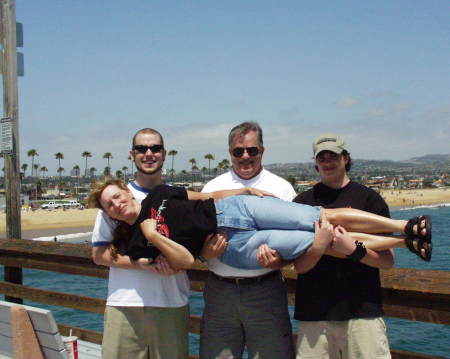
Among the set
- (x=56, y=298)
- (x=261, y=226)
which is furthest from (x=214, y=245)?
(x=56, y=298)

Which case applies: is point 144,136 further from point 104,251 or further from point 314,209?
point 314,209

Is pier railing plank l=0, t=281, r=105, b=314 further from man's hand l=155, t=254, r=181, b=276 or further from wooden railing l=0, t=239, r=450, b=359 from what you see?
man's hand l=155, t=254, r=181, b=276

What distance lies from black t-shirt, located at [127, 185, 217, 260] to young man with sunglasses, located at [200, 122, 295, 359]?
0.31 feet

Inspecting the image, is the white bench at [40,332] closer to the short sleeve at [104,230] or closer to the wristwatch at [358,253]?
the short sleeve at [104,230]

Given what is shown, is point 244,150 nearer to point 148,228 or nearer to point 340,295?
point 148,228

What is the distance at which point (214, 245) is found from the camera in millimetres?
2844

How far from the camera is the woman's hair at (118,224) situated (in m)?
3.04

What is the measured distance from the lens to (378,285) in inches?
110

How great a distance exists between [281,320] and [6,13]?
4.64 meters

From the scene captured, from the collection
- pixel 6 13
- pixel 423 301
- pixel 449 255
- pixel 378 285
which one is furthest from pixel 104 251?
pixel 449 255

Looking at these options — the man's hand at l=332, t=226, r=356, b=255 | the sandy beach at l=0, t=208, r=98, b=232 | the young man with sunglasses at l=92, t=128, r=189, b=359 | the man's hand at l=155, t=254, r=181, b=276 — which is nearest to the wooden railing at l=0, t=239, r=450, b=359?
the man's hand at l=332, t=226, r=356, b=255

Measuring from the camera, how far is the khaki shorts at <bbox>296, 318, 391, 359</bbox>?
267cm

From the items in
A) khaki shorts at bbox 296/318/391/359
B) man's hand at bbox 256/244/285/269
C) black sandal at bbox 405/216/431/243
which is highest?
black sandal at bbox 405/216/431/243

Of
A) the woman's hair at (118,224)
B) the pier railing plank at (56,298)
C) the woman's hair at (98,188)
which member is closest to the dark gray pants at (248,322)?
the woman's hair at (118,224)
